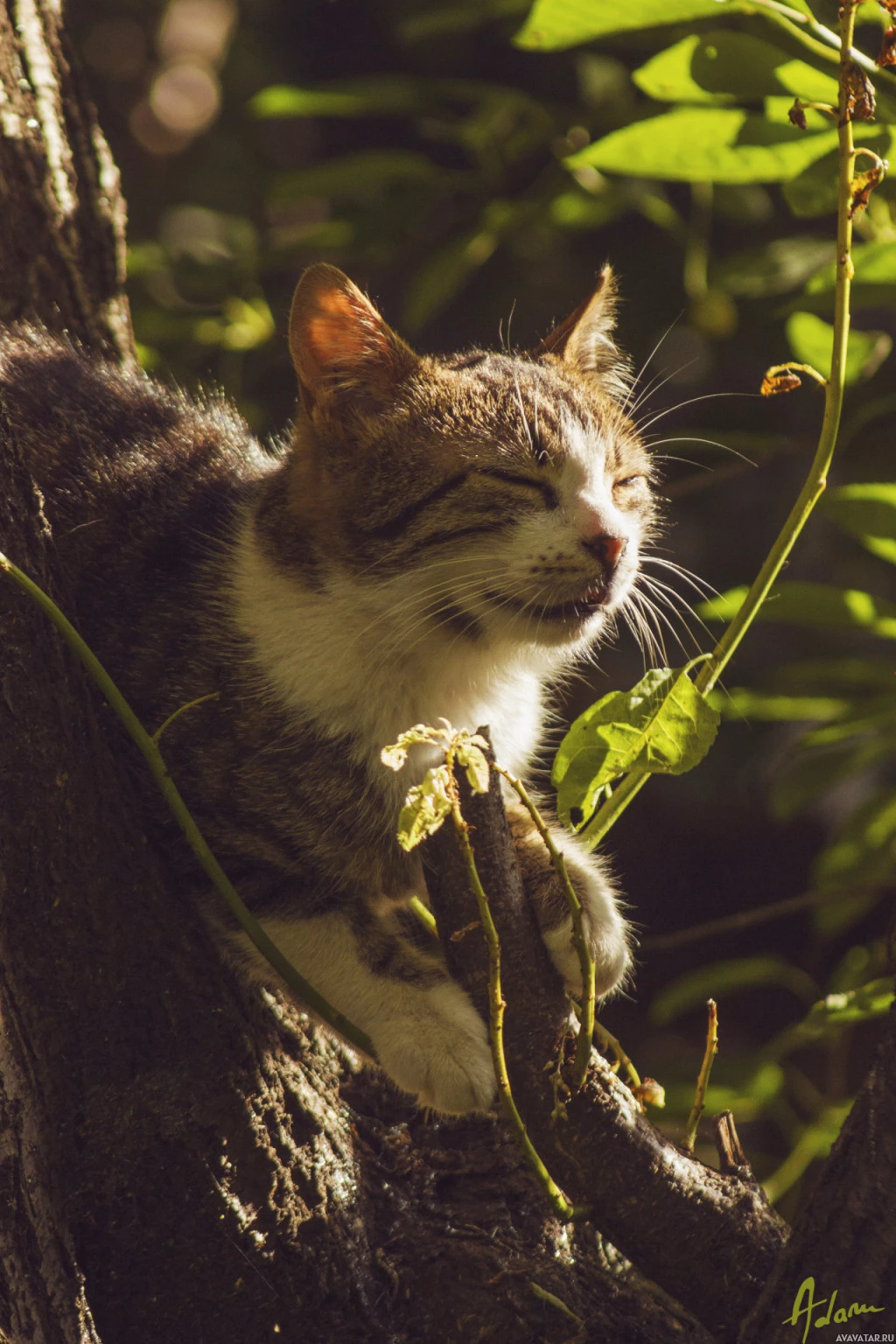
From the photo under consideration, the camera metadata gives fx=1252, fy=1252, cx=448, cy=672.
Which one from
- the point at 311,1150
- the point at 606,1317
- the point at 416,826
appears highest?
the point at 416,826

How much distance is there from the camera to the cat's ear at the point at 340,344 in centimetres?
182

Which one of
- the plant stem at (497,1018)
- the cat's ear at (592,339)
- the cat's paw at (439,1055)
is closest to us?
the plant stem at (497,1018)

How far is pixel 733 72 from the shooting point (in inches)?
65.6

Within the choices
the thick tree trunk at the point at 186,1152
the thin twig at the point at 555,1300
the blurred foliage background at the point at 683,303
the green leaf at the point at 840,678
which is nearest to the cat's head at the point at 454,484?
the blurred foliage background at the point at 683,303

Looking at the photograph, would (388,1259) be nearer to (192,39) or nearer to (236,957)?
(236,957)

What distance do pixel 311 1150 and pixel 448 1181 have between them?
8.5 inches

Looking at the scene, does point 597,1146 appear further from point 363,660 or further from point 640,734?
point 363,660

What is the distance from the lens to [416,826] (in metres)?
1.15

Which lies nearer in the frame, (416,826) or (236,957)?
(416,826)

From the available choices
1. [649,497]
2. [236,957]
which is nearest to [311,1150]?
[236,957]

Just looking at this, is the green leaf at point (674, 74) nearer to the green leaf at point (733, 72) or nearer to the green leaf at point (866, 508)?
the green leaf at point (733, 72)

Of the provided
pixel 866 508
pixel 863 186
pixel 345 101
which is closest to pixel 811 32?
pixel 863 186

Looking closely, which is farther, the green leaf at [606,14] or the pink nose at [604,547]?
the pink nose at [604,547]
